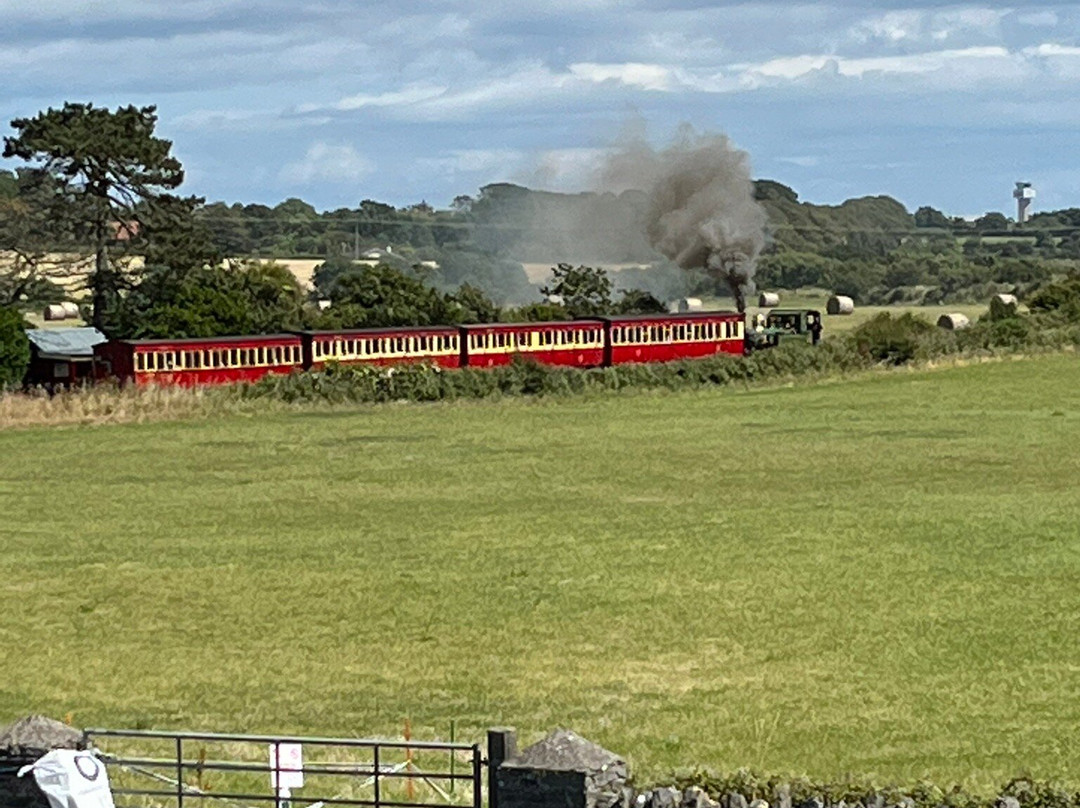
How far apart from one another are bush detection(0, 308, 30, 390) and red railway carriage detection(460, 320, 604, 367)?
1466cm

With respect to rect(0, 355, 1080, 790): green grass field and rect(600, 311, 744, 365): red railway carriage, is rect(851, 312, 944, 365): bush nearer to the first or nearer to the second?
rect(600, 311, 744, 365): red railway carriage

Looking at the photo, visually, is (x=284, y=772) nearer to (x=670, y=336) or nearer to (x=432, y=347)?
(x=432, y=347)

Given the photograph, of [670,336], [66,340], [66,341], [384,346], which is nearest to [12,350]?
[66,341]

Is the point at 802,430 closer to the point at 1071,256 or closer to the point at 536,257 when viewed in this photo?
the point at 536,257

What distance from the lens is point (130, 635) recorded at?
25141 millimetres

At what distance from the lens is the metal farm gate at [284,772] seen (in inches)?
485

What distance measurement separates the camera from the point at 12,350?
61.3 m

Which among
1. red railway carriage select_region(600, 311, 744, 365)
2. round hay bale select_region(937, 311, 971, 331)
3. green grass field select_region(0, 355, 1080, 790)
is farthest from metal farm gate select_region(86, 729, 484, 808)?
round hay bale select_region(937, 311, 971, 331)

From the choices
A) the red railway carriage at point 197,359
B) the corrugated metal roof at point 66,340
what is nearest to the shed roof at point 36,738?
the red railway carriage at point 197,359

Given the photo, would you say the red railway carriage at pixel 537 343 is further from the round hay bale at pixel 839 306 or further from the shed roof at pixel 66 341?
the round hay bale at pixel 839 306

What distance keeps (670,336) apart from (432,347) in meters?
9.83

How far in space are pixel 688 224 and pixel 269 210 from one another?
110 metres

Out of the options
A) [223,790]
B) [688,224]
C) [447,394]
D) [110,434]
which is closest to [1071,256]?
[688,224]

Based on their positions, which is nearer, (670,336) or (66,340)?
(66,340)
